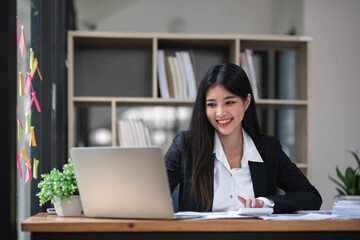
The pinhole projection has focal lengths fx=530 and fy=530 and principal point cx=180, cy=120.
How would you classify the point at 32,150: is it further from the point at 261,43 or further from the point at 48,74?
the point at 261,43

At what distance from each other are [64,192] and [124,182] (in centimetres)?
31

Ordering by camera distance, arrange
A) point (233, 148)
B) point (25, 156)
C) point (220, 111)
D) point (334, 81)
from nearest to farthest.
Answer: point (25, 156) < point (220, 111) < point (233, 148) < point (334, 81)

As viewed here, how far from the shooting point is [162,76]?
347 cm

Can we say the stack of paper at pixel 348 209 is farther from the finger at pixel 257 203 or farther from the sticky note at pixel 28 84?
the sticky note at pixel 28 84

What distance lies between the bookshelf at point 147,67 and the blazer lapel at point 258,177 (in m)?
1.23

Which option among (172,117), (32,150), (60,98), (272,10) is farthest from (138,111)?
(32,150)

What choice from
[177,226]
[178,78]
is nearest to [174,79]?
[178,78]

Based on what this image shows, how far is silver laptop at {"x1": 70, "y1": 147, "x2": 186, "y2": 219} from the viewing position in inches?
60.8

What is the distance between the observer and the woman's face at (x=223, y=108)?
7.30 feet

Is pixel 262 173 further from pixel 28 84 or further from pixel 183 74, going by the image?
pixel 183 74

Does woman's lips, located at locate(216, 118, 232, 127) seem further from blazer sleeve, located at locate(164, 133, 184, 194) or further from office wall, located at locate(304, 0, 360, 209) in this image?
office wall, located at locate(304, 0, 360, 209)

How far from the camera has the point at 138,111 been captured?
4.82 m

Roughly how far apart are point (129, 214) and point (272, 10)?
3.35 m

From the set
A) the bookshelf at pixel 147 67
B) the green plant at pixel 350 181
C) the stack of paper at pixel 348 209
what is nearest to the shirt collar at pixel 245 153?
the stack of paper at pixel 348 209
